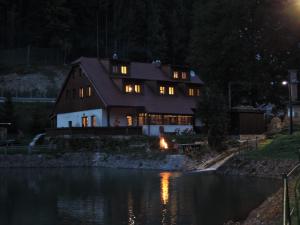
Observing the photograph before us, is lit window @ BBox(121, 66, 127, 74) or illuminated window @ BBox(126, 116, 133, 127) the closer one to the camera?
illuminated window @ BBox(126, 116, 133, 127)

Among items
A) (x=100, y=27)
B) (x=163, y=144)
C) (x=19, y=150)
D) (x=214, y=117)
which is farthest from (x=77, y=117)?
(x=100, y=27)

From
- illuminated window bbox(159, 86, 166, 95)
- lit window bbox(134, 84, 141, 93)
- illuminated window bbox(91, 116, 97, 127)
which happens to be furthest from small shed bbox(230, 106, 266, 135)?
illuminated window bbox(91, 116, 97, 127)

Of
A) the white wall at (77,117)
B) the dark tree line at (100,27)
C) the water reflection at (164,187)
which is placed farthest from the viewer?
the dark tree line at (100,27)

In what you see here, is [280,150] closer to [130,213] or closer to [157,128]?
[130,213]

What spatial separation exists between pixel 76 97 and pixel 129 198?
40.9 metres

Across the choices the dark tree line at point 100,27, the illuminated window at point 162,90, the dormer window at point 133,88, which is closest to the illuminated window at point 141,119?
the dormer window at point 133,88

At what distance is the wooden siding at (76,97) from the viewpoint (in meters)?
64.9

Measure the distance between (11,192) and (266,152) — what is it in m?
21.4

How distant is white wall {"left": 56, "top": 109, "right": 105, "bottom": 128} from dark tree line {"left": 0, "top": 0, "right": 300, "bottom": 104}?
2046cm

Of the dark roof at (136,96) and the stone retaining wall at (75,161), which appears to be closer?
the stone retaining wall at (75,161)

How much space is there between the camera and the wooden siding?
6486 centimetres

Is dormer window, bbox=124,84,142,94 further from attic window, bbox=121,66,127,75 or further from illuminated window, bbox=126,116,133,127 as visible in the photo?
illuminated window, bbox=126,116,133,127

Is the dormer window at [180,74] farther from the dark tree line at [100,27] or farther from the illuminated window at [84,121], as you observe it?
the dark tree line at [100,27]

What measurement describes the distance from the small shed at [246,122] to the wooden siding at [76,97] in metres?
17.2
